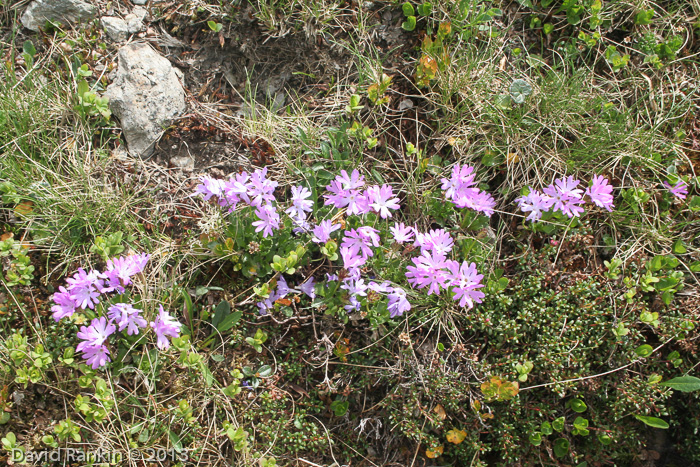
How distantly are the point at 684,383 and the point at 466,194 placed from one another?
1.61m

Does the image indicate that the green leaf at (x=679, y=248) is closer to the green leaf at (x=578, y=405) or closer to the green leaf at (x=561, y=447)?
the green leaf at (x=578, y=405)

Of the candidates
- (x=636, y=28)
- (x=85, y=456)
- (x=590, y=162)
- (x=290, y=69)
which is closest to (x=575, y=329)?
(x=590, y=162)

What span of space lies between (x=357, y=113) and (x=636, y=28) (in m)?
2.08

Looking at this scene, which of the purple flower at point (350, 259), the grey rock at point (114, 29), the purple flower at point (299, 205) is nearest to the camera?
the purple flower at point (350, 259)

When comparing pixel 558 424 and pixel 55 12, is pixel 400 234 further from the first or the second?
pixel 55 12

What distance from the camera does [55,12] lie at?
3.39 meters

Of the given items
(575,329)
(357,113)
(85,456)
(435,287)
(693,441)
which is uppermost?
(357,113)

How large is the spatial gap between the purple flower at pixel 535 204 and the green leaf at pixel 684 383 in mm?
1165

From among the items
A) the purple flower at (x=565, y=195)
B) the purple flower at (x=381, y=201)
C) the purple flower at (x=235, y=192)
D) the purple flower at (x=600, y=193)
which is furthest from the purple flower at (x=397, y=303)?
the purple flower at (x=600, y=193)

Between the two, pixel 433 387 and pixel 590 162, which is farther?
pixel 590 162

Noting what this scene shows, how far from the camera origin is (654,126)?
3.24 m

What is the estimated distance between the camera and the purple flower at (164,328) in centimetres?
264

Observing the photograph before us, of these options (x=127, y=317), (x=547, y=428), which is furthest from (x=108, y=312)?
(x=547, y=428)

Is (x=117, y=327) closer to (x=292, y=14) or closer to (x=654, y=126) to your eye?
(x=292, y=14)
